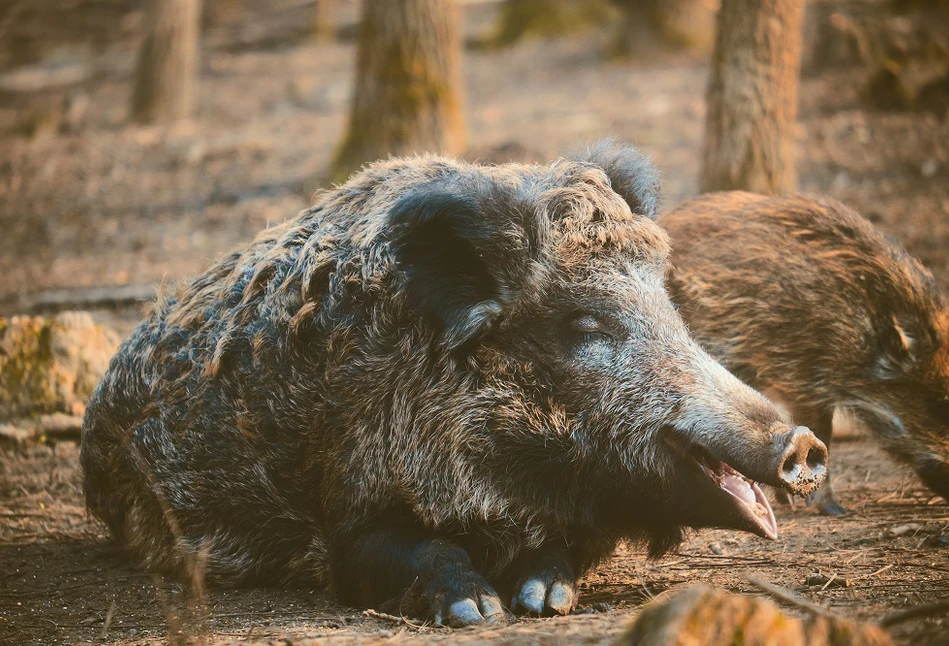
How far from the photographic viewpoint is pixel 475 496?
406 centimetres

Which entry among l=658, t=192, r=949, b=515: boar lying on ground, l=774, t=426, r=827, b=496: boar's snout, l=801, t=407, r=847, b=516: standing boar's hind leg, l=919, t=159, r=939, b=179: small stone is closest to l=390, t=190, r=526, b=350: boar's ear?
l=774, t=426, r=827, b=496: boar's snout

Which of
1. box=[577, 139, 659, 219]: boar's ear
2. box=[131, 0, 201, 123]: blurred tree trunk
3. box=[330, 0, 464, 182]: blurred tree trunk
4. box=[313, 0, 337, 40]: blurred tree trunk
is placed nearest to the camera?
box=[577, 139, 659, 219]: boar's ear

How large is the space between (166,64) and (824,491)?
1237 cm

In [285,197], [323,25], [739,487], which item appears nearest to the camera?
[739,487]

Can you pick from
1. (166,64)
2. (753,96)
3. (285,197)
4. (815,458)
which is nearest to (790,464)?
(815,458)

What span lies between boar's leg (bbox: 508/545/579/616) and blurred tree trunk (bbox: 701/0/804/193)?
12.7ft

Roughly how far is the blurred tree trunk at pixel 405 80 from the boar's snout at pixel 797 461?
6.78 metres

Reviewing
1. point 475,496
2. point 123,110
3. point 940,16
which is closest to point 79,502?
point 475,496

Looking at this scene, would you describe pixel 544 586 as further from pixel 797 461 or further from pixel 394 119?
pixel 394 119

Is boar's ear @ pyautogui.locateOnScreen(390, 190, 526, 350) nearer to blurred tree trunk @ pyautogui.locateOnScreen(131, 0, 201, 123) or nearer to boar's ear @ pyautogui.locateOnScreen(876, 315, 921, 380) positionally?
boar's ear @ pyautogui.locateOnScreen(876, 315, 921, 380)

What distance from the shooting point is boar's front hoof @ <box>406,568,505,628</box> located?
3.64m

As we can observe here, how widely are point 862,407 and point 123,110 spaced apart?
552 inches

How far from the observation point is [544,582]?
3967 mm

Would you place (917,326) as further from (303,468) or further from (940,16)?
(940,16)
